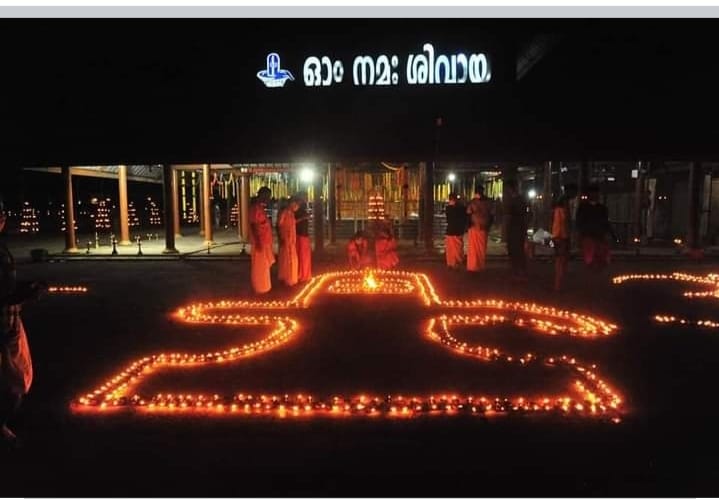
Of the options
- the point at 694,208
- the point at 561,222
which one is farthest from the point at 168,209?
the point at 694,208

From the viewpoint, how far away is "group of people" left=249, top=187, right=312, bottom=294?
881 cm

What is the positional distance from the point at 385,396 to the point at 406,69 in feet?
44.9

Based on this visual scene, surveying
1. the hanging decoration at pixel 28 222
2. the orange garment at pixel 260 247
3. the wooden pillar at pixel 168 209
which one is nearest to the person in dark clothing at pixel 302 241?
the orange garment at pixel 260 247

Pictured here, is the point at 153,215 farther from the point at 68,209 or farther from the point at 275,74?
the point at 275,74

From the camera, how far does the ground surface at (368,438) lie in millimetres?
3213

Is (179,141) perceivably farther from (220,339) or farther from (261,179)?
(220,339)

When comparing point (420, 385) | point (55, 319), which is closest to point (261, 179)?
point (55, 319)

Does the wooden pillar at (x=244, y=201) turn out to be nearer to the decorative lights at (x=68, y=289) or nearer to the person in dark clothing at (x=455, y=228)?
the decorative lights at (x=68, y=289)

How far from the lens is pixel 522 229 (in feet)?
34.1

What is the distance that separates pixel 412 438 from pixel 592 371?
2.42m

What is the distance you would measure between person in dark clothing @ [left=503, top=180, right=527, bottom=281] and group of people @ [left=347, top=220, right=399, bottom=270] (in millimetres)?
2549

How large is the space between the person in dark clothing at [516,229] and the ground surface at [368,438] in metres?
4.09

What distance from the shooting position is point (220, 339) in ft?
20.9

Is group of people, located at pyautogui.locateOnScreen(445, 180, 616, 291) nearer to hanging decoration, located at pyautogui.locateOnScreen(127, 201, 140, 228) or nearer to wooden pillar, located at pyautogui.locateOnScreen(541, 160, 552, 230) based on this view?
wooden pillar, located at pyautogui.locateOnScreen(541, 160, 552, 230)
